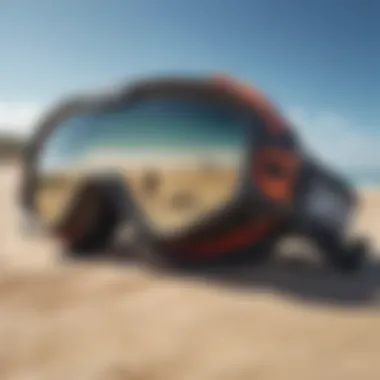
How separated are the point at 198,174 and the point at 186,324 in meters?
0.45

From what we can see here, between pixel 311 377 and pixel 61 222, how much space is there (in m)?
1.12

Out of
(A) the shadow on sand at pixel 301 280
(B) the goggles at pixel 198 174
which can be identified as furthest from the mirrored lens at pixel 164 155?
(A) the shadow on sand at pixel 301 280

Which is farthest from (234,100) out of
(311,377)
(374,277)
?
(311,377)

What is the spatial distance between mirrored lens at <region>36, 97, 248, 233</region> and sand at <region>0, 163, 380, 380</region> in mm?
196

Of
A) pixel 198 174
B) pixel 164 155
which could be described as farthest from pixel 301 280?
pixel 164 155

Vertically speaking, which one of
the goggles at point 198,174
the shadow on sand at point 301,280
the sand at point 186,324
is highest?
the goggles at point 198,174

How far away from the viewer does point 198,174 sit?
4.43 feet

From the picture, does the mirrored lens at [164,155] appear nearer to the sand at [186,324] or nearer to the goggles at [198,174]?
the goggles at [198,174]

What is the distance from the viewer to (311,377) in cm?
78

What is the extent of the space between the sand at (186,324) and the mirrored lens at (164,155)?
196 mm

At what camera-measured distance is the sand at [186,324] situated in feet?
2.71

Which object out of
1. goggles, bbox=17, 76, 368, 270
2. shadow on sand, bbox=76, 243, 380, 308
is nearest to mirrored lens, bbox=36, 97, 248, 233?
goggles, bbox=17, 76, 368, 270

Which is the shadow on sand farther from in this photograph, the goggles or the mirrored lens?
the mirrored lens

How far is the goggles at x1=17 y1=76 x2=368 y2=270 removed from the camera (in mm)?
1272
